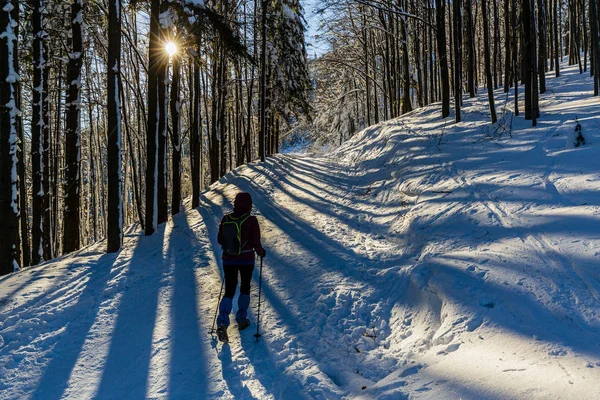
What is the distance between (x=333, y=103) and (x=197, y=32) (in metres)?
23.1

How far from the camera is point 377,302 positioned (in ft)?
16.8

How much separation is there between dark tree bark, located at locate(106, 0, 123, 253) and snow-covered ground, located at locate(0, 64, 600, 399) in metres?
0.54

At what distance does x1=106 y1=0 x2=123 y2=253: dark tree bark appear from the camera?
8312 mm

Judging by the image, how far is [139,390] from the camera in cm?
377

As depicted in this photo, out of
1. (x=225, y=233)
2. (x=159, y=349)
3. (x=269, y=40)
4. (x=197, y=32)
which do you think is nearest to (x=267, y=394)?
(x=159, y=349)

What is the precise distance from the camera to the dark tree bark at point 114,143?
831 centimetres

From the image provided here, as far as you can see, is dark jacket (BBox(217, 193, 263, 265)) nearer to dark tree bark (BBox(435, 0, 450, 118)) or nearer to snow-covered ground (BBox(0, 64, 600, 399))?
snow-covered ground (BBox(0, 64, 600, 399))

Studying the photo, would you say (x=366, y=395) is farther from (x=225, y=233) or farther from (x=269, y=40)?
(x=269, y=40)

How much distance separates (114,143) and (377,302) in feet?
23.0

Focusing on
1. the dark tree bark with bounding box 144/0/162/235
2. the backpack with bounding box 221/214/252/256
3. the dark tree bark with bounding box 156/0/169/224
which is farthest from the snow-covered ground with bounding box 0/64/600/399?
the dark tree bark with bounding box 156/0/169/224

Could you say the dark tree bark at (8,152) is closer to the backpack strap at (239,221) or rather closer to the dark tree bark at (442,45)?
the backpack strap at (239,221)

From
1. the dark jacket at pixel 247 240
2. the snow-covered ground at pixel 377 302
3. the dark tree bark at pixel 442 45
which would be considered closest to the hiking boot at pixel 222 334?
the snow-covered ground at pixel 377 302

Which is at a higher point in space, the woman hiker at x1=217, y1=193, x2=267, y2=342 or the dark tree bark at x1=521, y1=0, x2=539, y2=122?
the dark tree bark at x1=521, y1=0, x2=539, y2=122

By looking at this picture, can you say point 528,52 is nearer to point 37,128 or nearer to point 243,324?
point 243,324
